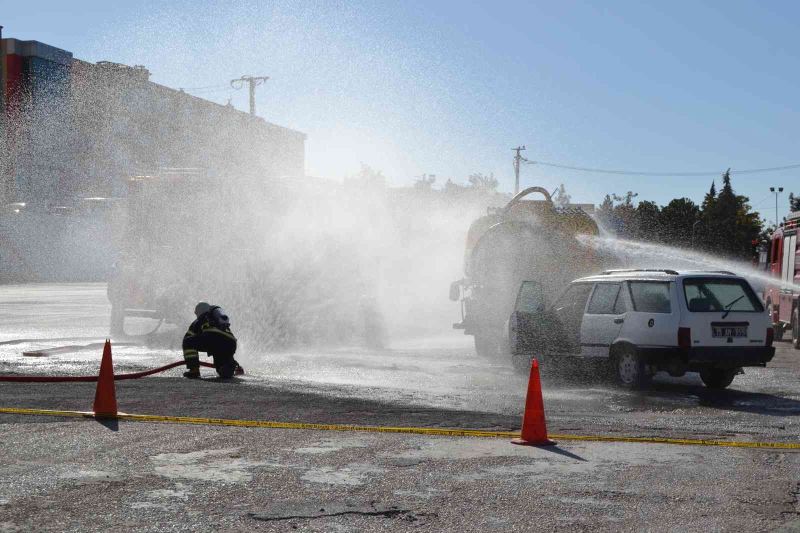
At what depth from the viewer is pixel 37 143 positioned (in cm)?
7650

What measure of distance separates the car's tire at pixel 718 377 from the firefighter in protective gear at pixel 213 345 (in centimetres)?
606

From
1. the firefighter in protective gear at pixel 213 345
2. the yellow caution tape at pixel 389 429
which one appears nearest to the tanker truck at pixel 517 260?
the firefighter in protective gear at pixel 213 345

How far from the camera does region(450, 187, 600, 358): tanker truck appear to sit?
63.8 ft

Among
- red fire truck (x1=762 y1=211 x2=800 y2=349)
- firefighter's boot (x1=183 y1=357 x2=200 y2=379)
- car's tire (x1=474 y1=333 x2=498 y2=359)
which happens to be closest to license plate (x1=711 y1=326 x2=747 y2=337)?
firefighter's boot (x1=183 y1=357 x2=200 y2=379)

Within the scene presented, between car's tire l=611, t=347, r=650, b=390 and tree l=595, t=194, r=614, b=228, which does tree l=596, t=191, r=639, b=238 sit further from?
car's tire l=611, t=347, r=650, b=390

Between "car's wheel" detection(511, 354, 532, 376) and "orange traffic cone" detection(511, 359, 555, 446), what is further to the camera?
"car's wheel" detection(511, 354, 532, 376)

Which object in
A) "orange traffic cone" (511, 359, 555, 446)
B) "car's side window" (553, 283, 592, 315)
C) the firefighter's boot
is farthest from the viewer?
"car's side window" (553, 283, 592, 315)

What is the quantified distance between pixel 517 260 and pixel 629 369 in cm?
674

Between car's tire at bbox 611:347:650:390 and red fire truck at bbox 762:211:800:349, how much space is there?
9680 millimetres

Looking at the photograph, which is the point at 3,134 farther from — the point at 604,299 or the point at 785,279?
the point at 604,299

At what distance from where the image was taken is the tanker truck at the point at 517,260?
1944cm

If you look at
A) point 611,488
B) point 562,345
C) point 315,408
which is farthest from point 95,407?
point 562,345

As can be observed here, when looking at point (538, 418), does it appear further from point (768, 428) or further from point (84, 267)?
point (84, 267)

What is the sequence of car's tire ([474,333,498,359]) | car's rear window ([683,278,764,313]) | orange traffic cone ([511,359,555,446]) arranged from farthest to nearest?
car's tire ([474,333,498,359]) → car's rear window ([683,278,764,313]) → orange traffic cone ([511,359,555,446])
